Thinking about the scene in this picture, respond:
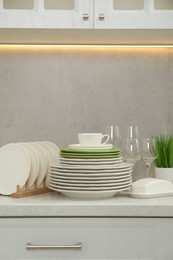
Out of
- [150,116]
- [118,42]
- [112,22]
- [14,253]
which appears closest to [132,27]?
[112,22]

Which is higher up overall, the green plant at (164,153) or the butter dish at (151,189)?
the green plant at (164,153)

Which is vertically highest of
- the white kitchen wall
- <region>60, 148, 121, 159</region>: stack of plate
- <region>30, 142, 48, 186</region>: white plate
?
the white kitchen wall

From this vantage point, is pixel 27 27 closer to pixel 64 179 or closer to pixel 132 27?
pixel 132 27

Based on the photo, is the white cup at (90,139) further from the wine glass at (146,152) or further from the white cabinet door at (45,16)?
the white cabinet door at (45,16)

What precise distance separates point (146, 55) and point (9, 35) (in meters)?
0.68

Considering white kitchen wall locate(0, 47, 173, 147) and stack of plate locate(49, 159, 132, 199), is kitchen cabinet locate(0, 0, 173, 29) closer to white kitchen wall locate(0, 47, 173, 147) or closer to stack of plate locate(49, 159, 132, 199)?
white kitchen wall locate(0, 47, 173, 147)

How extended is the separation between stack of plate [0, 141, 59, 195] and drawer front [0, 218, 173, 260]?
8.6 inches

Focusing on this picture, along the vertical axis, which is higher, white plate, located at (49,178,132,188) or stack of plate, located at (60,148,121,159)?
stack of plate, located at (60,148,121,159)

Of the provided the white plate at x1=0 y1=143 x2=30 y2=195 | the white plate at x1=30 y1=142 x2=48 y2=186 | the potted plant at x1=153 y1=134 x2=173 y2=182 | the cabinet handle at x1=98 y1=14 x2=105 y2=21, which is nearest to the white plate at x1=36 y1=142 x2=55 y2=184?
the white plate at x1=30 y1=142 x2=48 y2=186

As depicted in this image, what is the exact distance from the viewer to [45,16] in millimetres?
2039

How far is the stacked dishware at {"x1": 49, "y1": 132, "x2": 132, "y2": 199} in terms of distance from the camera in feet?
5.83

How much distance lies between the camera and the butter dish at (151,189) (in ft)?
6.07

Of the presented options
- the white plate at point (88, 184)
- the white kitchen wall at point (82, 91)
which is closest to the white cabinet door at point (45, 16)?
the white kitchen wall at point (82, 91)

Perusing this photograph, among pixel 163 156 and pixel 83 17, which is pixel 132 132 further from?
pixel 83 17
